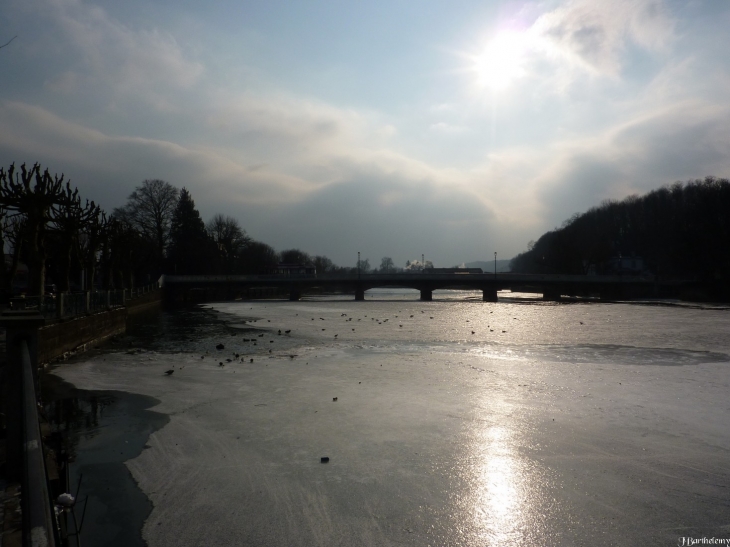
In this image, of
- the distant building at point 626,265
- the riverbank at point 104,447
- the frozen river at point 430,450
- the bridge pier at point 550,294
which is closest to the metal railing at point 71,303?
the frozen river at point 430,450

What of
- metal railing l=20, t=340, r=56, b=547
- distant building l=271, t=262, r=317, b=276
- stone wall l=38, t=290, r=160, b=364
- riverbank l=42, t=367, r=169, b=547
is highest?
distant building l=271, t=262, r=317, b=276

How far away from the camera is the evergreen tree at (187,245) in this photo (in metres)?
80.2

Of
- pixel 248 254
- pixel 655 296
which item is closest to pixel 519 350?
pixel 655 296

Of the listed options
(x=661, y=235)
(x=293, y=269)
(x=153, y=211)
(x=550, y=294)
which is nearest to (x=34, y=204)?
(x=153, y=211)

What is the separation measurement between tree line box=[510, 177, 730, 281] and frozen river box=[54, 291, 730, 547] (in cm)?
6246

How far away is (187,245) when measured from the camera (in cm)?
8075

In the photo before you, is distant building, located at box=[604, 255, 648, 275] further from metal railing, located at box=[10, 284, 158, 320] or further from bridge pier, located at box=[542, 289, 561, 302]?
metal railing, located at box=[10, 284, 158, 320]

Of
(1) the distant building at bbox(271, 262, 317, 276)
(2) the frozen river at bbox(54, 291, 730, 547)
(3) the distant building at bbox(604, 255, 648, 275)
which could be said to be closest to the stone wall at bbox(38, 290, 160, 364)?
(2) the frozen river at bbox(54, 291, 730, 547)

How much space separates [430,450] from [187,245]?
77.4 metres

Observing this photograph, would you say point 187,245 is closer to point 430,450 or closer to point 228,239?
point 228,239

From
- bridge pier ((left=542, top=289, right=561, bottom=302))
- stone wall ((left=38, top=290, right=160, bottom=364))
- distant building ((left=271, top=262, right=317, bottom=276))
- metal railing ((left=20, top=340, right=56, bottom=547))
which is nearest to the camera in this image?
metal railing ((left=20, top=340, right=56, bottom=547))

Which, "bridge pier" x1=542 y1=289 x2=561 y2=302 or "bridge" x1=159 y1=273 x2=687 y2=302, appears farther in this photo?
"bridge pier" x1=542 y1=289 x2=561 y2=302

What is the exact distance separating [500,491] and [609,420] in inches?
172

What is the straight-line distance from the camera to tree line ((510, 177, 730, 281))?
7094cm
